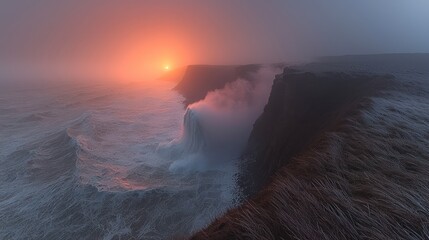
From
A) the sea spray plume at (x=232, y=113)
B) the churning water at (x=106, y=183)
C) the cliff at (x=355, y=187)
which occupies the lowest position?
the churning water at (x=106, y=183)

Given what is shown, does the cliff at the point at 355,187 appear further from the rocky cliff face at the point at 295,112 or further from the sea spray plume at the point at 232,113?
the sea spray plume at the point at 232,113

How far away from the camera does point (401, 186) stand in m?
4.74

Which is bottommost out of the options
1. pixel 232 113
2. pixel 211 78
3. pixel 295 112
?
pixel 232 113

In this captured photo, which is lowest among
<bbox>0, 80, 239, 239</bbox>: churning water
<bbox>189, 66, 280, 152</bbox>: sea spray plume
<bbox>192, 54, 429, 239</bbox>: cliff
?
<bbox>0, 80, 239, 239</bbox>: churning water

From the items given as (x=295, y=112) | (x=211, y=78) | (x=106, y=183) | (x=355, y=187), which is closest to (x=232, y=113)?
(x=295, y=112)

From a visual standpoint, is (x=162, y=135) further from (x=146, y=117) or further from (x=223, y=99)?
(x=146, y=117)

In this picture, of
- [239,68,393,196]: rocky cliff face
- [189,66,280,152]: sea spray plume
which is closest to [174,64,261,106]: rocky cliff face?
[189,66,280,152]: sea spray plume

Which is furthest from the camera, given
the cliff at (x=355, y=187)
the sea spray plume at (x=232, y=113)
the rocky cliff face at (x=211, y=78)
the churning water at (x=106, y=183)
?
the rocky cliff face at (x=211, y=78)

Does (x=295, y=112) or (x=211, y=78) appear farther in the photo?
(x=211, y=78)

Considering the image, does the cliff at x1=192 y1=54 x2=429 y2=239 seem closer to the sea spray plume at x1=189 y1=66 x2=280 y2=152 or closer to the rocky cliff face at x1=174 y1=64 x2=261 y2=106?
the sea spray plume at x1=189 y1=66 x2=280 y2=152

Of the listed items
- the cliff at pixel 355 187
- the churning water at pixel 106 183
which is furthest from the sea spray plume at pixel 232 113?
the cliff at pixel 355 187

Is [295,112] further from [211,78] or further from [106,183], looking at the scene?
[211,78]

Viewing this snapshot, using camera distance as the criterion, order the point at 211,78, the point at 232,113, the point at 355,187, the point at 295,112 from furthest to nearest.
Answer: the point at 211,78 < the point at 232,113 < the point at 295,112 < the point at 355,187

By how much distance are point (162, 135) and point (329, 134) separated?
19.0 meters
